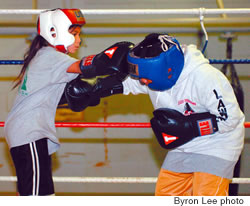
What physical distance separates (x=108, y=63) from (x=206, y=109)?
1.35 ft

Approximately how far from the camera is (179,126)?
1355mm

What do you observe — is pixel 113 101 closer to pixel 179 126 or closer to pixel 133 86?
pixel 133 86

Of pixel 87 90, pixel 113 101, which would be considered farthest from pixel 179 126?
pixel 113 101

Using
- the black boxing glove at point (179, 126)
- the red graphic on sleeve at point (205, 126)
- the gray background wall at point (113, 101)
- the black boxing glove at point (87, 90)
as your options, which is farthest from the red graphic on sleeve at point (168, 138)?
the gray background wall at point (113, 101)

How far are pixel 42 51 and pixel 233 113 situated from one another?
0.78m

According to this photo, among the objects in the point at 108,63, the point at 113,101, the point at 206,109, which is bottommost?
the point at 113,101

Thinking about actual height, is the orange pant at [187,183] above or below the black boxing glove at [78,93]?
below

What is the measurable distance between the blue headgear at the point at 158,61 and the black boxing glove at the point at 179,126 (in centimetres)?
11

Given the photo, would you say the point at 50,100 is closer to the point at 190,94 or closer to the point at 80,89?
the point at 80,89

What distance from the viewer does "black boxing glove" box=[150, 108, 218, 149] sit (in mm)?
1336

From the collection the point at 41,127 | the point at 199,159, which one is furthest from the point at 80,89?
the point at 199,159

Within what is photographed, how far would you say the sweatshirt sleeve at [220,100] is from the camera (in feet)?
4.28

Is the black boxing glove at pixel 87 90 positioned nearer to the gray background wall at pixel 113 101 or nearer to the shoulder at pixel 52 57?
the shoulder at pixel 52 57

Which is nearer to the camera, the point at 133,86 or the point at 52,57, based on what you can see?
the point at 52,57
